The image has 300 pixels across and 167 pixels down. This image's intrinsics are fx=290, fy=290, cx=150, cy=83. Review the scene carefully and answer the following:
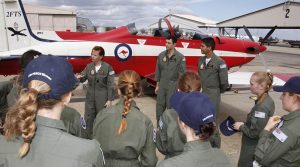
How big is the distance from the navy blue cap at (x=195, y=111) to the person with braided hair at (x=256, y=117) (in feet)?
5.11

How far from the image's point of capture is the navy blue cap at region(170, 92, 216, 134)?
1.62 m

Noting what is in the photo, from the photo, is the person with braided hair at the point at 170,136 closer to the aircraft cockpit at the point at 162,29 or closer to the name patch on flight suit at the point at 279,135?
the name patch on flight suit at the point at 279,135

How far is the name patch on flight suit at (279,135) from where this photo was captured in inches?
86.0

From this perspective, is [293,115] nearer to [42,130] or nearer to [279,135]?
[279,135]

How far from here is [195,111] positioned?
1627mm

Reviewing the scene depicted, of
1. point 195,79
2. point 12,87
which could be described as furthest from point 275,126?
point 12,87

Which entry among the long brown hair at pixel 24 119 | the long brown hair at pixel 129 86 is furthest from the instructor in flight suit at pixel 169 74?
the long brown hair at pixel 24 119

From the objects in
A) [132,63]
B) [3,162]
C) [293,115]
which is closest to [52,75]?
[3,162]

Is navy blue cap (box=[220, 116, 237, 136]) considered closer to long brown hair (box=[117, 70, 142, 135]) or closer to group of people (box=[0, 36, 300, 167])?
group of people (box=[0, 36, 300, 167])

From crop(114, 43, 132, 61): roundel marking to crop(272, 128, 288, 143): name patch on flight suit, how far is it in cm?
657

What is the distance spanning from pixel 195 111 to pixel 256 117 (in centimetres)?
167

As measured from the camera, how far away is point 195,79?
2965 millimetres

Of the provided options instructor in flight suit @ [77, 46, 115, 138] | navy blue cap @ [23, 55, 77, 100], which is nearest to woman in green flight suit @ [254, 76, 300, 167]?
navy blue cap @ [23, 55, 77, 100]

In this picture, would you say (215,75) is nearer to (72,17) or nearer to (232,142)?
(232,142)
